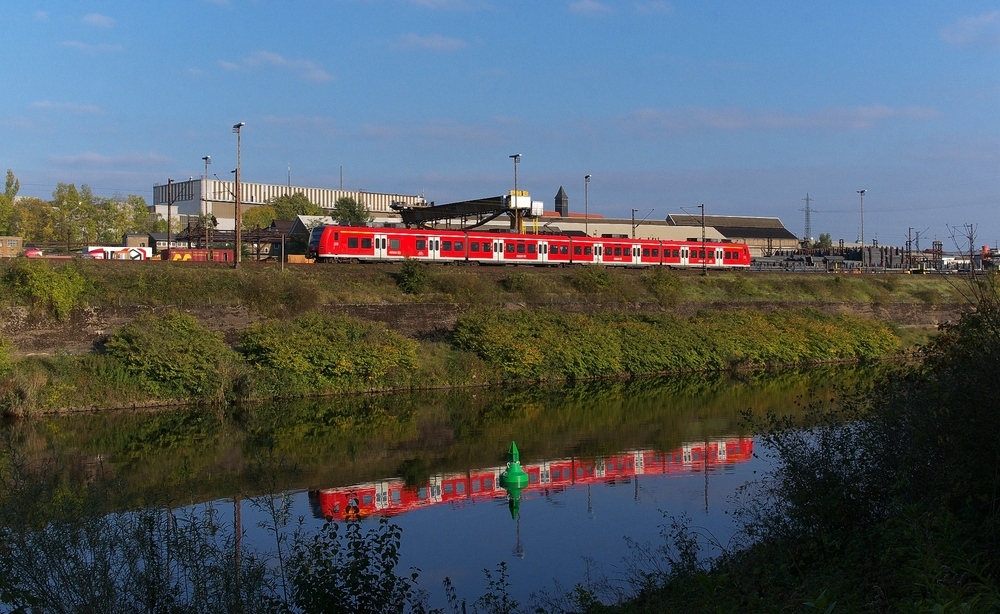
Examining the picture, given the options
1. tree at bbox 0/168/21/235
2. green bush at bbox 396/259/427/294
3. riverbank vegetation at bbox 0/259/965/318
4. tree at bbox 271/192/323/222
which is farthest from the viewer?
tree at bbox 271/192/323/222

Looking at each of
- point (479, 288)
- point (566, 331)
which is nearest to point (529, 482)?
point (566, 331)

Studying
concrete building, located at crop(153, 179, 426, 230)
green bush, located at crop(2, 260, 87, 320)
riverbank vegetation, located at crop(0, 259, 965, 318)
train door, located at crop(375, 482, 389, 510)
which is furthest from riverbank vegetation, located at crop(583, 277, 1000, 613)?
concrete building, located at crop(153, 179, 426, 230)

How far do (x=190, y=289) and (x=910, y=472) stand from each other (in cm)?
3187

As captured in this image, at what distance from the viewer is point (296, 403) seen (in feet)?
105

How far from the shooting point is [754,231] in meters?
107

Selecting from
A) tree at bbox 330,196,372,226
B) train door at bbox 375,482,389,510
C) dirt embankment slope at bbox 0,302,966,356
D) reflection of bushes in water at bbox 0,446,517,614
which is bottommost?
train door at bbox 375,482,389,510

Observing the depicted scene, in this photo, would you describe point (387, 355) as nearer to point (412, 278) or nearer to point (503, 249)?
point (412, 278)

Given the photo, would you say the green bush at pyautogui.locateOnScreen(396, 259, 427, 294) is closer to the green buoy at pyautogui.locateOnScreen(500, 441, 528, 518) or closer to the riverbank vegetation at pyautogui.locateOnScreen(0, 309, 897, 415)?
the riverbank vegetation at pyautogui.locateOnScreen(0, 309, 897, 415)

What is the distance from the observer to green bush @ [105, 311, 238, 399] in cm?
3080

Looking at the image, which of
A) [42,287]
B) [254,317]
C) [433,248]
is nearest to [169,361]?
[42,287]

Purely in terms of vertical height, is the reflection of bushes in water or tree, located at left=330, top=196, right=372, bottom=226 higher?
tree, located at left=330, top=196, right=372, bottom=226

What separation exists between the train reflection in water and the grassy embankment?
1339cm

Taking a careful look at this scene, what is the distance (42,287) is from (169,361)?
6.34 metres

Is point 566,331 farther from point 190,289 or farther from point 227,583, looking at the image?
point 227,583
